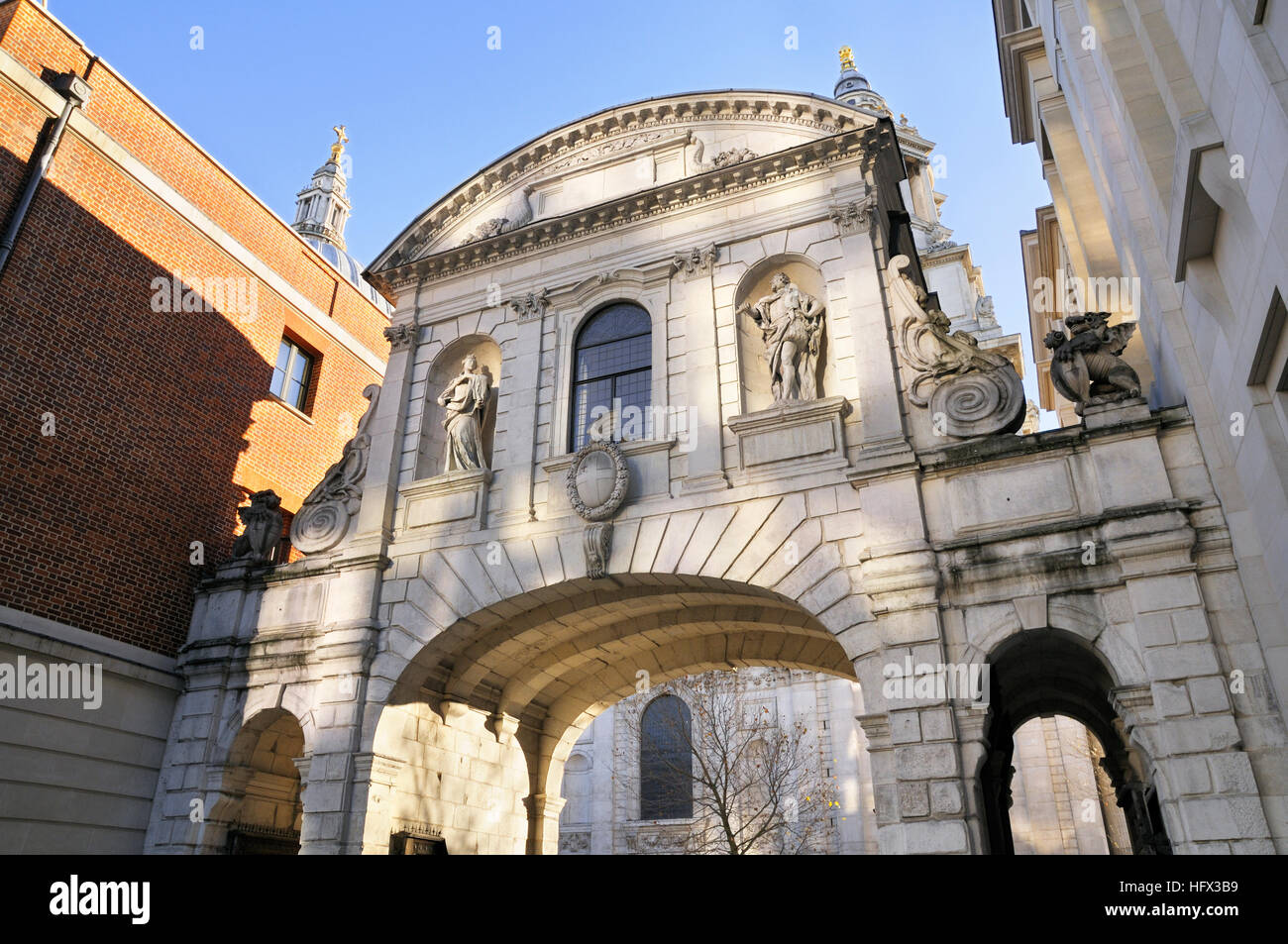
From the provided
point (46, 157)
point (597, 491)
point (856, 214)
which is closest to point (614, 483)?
point (597, 491)

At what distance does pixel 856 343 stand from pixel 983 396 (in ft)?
6.74

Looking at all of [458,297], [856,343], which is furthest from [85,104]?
[856,343]

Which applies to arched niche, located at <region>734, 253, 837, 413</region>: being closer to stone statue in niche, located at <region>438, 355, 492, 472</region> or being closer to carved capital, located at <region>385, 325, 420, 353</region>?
stone statue in niche, located at <region>438, 355, 492, 472</region>

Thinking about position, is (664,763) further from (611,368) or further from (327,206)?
(327,206)

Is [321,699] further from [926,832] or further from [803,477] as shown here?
[926,832]

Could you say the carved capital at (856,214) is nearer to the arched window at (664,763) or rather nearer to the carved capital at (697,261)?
the carved capital at (697,261)

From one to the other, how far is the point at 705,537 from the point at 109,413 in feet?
33.9

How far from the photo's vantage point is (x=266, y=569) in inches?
596

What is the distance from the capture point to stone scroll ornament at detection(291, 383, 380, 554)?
15180 mm

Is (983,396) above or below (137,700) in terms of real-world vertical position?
above

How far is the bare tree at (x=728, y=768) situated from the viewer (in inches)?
1157

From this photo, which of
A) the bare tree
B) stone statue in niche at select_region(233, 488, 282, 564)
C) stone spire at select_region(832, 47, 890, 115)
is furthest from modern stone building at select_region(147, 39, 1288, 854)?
stone spire at select_region(832, 47, 890, 115)

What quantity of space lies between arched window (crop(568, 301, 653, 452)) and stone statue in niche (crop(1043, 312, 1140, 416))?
20.0 feet
